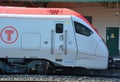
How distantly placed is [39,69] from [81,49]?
2.09m

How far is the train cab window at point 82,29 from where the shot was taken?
15.0 m

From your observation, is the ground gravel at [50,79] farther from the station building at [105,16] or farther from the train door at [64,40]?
the station building at [105,16]

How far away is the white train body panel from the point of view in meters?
14.8

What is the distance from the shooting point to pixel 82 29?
15062 mm

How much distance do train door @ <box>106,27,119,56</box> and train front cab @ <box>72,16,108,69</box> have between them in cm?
1120

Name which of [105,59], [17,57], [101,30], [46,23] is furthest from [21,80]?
[101,30]

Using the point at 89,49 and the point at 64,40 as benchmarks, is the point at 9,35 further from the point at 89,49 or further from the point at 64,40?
the point at 89,49

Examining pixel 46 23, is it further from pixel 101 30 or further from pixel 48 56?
pixel 101 30

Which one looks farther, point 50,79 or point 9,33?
point 9,33

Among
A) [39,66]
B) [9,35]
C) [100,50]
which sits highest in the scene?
[9,35]

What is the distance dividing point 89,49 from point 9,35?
3600 millimetres

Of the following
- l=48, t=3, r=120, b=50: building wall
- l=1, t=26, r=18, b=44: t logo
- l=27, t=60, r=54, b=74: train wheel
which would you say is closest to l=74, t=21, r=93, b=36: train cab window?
l=27, t=60, r=54, b=74: train wheel

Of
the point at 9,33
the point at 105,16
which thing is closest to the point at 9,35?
the point at 9,33

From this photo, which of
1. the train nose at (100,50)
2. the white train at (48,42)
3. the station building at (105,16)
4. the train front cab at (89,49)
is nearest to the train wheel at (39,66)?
the white train at (48,42)
